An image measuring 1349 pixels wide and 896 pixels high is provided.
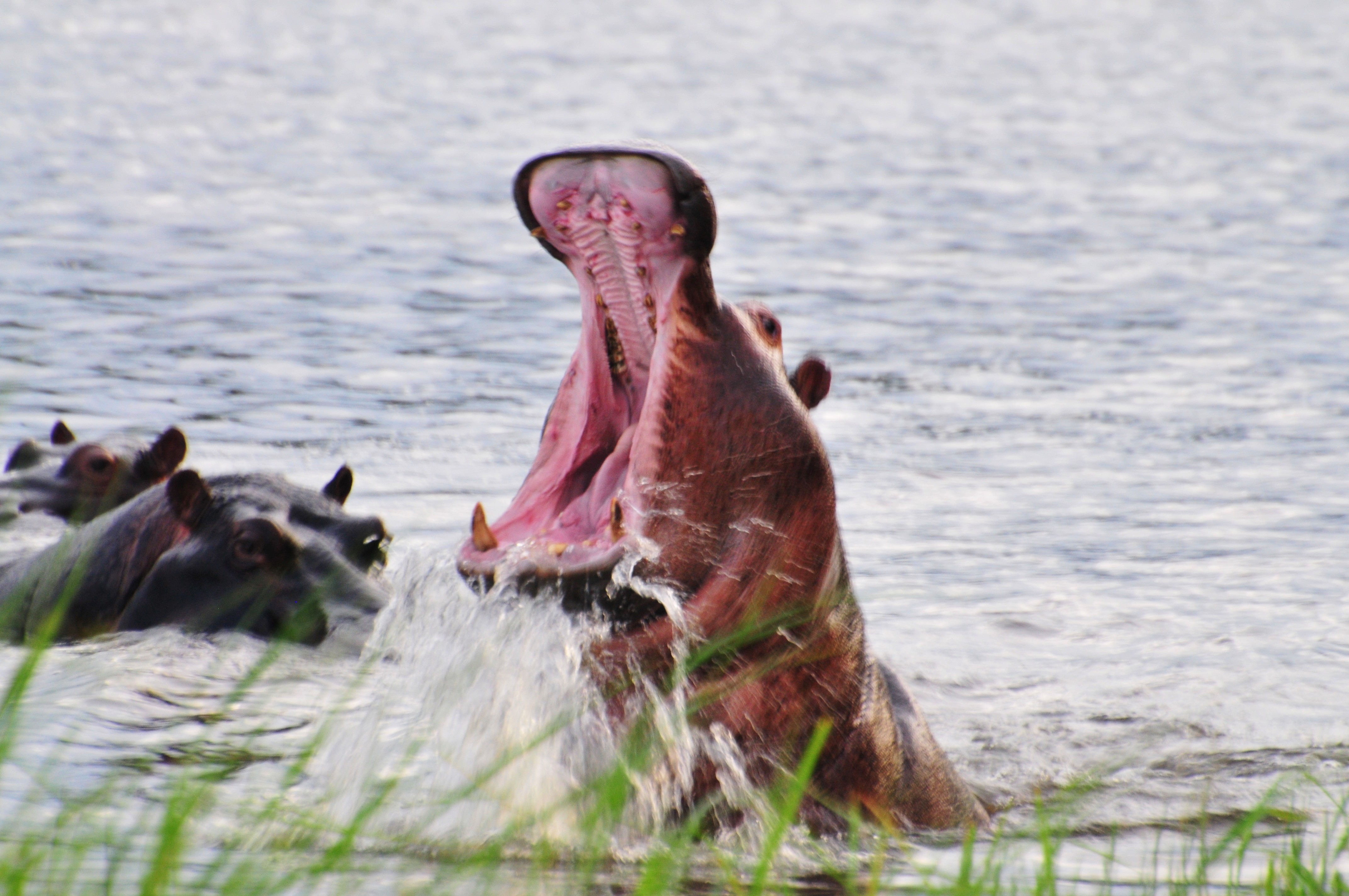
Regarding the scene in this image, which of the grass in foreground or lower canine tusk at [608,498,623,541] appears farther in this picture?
lower canine tusk at [608,498,623,541]

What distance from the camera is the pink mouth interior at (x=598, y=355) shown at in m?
3.20

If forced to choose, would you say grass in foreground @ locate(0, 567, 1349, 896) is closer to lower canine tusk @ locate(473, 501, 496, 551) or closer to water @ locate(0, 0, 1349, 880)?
water @ locate(0, 0, 1349, 880)

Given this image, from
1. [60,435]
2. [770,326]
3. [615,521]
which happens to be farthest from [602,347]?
[60,435]

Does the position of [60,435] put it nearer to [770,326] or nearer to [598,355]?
[598,355]

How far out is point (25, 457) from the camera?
6.14 meters

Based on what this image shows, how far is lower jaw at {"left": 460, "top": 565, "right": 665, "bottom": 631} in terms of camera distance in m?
3.16

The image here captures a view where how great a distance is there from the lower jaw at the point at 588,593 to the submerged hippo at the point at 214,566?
64.9 inches

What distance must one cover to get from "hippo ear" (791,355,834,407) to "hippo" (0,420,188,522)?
2.59 m

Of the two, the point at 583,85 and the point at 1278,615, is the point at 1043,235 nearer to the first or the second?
the point at 1278,615

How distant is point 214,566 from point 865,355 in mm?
5979

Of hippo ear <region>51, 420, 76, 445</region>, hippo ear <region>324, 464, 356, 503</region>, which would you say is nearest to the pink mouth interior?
hippo ear <region>324, 464, 356, 503</region>

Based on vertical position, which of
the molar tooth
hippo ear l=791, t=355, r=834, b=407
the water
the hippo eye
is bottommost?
the water

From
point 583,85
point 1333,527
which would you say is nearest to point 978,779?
point 1333,527

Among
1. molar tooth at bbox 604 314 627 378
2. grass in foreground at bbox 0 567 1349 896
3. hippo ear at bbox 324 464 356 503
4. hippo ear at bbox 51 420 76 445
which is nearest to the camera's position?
grass in foreground at bbox 0 567 1349 896
